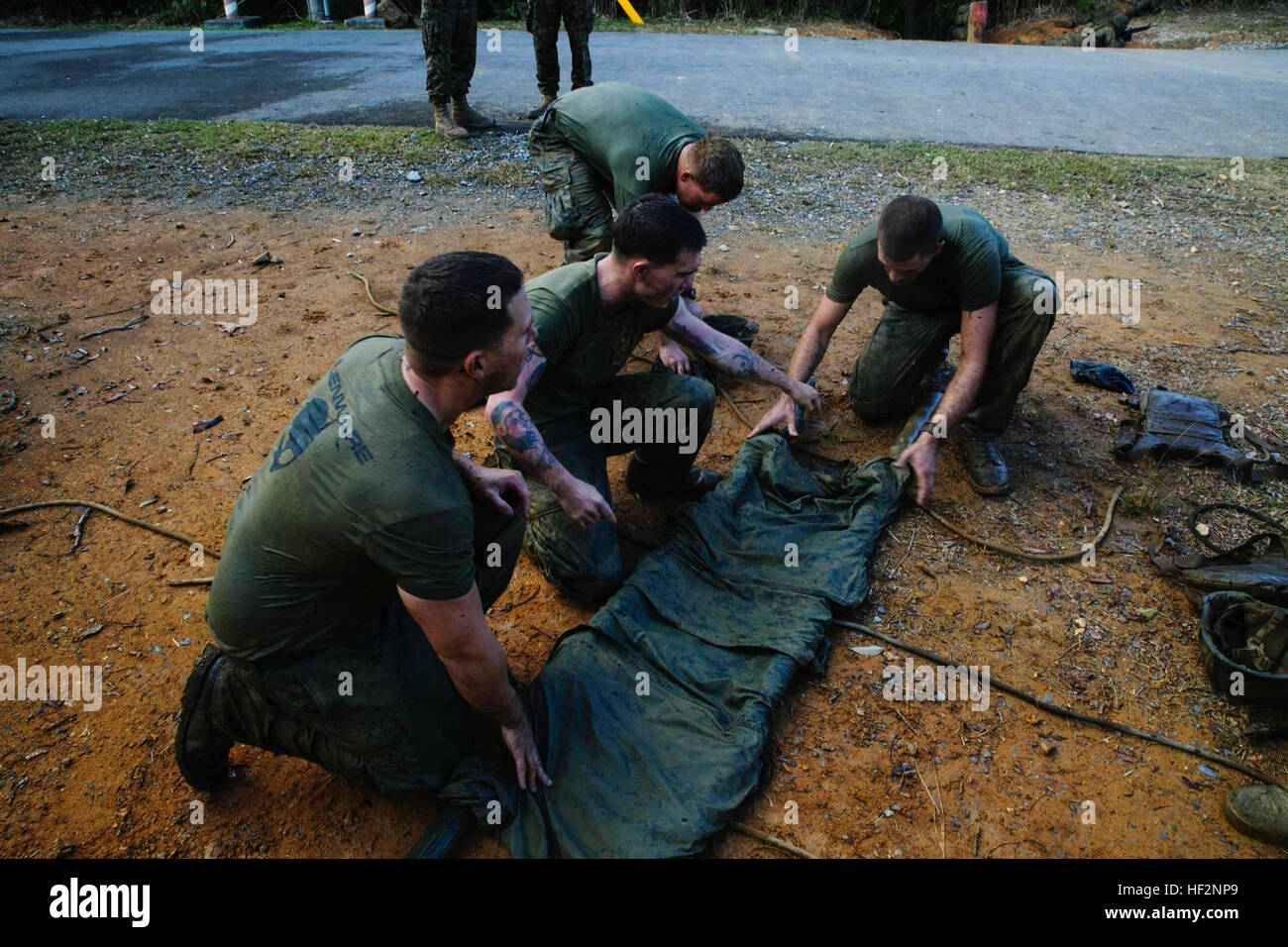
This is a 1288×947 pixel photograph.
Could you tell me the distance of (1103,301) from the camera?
4.99 meters

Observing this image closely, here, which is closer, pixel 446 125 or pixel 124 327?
pixel 124 327

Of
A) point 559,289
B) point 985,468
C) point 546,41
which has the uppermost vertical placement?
point 546,41

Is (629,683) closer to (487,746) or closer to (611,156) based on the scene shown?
(487,746)

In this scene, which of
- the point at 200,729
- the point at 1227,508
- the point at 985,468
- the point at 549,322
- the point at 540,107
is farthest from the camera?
the point at 540,107

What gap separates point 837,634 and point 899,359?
156 centimetres

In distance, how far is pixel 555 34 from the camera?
279 inches

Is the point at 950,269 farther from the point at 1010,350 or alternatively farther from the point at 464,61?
the point at 464,61

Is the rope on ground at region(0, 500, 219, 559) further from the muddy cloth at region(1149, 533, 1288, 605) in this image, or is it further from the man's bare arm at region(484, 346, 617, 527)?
the muddy cloth at region(1149, 533, 1288, 605)

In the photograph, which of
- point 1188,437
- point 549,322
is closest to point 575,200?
point 549,322

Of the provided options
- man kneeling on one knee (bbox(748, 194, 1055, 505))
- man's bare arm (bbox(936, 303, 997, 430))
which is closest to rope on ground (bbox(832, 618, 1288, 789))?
man kneeling on one knee (bbox(748, 194, 1055, 505))

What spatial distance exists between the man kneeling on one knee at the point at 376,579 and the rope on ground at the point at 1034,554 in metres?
2.03

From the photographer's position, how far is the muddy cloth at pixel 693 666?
7.32ft

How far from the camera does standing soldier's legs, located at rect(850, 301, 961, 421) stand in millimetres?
3762

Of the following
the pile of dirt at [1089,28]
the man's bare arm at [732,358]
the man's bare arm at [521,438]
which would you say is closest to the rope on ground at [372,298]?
the man's bare arm at [732,358]
